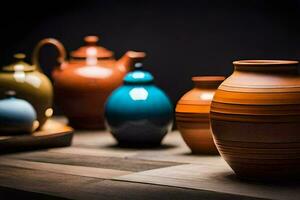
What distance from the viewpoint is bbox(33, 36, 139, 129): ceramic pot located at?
7.84 ft

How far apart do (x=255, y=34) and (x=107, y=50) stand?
0.58 meters

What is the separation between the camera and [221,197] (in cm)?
135

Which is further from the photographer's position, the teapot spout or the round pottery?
the teapot spout

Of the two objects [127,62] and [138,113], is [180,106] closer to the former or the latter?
[138,113]

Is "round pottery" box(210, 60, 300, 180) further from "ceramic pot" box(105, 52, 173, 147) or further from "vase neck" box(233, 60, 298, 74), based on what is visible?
"ceramic pot" box(105, 52, 173, 147)

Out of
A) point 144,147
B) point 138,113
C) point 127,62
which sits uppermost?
point 127,62

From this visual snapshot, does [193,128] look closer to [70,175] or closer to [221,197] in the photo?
[70,175]

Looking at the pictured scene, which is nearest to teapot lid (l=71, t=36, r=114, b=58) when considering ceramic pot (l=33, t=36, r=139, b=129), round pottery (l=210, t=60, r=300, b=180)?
ceramic pot (l=33, t=36, r=139, b=129)

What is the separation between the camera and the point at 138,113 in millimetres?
2021

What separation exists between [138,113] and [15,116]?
1.11ft

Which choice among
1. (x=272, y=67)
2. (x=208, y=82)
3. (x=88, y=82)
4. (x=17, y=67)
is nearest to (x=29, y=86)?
(x=17, y=67)

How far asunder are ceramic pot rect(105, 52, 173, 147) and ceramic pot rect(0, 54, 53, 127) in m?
0.20

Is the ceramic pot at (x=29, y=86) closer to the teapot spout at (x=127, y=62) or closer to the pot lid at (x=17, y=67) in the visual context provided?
the pot lid at (x=17, y=67)

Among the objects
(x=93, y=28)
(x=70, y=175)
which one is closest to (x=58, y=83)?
(x=93, y=28)
